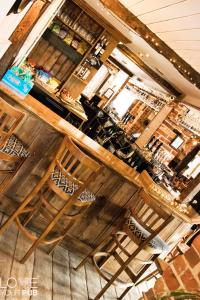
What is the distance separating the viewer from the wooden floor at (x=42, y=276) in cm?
284

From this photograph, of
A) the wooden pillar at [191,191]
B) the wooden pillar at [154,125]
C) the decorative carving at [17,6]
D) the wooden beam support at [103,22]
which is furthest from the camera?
the wooden pillar at [154,125]

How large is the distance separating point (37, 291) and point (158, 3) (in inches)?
112

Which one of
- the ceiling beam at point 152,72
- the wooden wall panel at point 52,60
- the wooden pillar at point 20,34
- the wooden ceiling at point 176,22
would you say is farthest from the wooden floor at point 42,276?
the ceiling beam at point 152,72

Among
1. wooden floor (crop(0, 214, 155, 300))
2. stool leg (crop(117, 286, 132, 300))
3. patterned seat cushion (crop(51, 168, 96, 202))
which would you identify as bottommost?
wooden floor (crop(0, 214, 155, 300))

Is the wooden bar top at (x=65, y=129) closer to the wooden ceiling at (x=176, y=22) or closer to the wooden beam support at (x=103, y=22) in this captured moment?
the wooden ceiling at (x=176, y=22)

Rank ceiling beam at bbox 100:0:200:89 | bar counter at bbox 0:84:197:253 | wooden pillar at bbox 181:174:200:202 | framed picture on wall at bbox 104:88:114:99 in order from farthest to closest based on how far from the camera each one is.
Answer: framed picture on wall at bbox 104:88:114:99 → wooden pillar at bbox 181:174:200:202 → ceiling beam at bbox 100:0:200:89 → bar counter at bbox 0:84:197:253

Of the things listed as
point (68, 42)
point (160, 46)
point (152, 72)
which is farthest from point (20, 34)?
point (152, 72)

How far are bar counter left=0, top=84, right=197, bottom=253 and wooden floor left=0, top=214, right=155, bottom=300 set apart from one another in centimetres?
31

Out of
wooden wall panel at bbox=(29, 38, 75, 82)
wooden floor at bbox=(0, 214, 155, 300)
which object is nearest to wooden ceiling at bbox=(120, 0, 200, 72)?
wooden floor at bbox=(0, 214, 155, 300)

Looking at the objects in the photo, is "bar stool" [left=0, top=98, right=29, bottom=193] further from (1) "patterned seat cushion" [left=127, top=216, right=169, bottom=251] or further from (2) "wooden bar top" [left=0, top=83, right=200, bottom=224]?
(1) "patterned seat cushion" [left=127, top=216, right=169, bottom=251]

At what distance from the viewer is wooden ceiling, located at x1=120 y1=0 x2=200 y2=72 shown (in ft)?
7.57

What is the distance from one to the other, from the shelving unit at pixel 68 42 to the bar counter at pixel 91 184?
12.3 ft

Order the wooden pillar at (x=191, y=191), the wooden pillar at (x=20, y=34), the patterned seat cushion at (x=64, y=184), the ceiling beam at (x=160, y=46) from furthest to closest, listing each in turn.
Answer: the wooden pillar at (x=191, y=191) < the ceiling beam at (x=160, y=46) < the wooden pillar at (x=20, y=34) < the patterned seat cushion at (x=64, y=184)

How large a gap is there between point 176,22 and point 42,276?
2.78 m
